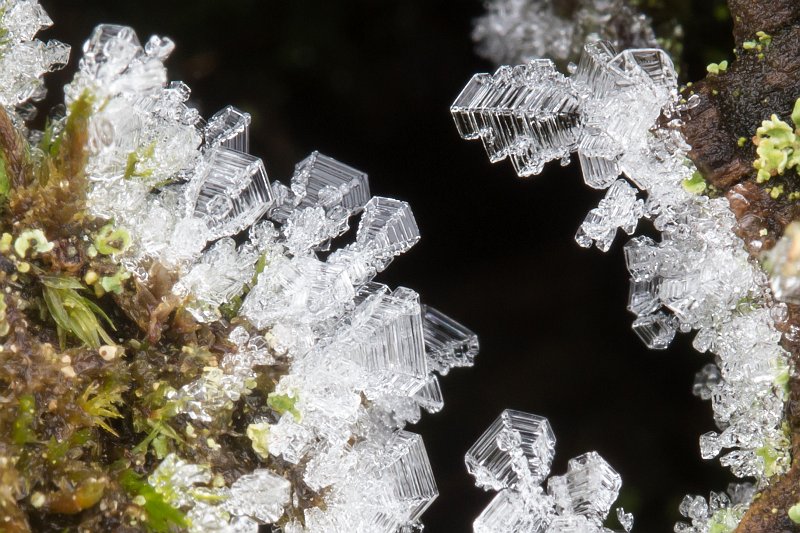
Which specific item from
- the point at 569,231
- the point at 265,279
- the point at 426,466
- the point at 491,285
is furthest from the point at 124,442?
the point at 569,231

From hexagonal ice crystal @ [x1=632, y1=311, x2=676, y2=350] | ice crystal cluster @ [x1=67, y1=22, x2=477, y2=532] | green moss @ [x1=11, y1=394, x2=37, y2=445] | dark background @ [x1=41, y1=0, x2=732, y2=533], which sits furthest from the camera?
dark background @ [x1=41, y1=0, x2=732, y2=533]

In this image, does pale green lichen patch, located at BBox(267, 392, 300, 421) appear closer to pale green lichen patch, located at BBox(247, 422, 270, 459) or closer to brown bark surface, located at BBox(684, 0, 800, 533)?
pale green lichen patch, located at BBox(247, 422, 270, 459)

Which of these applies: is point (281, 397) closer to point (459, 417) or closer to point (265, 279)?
point (265, 279)

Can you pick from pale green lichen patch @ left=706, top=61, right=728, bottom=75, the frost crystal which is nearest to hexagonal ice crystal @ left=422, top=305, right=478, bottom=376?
pale green lichen patch @ left=706, top=61, right=728, bottom=75

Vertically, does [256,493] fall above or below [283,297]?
below

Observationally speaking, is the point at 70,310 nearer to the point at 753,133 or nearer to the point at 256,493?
the point at 256,493

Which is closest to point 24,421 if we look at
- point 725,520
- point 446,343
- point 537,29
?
point 446,343

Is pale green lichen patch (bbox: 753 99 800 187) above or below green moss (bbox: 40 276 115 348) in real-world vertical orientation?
above
